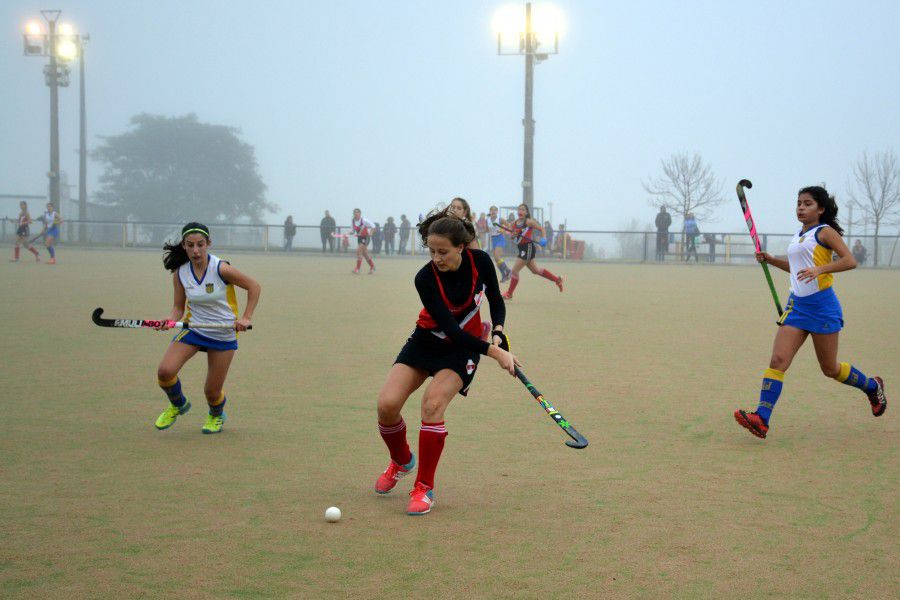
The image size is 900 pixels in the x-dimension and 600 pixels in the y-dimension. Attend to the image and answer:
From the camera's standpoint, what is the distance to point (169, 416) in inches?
293

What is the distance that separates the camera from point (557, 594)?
4246mm

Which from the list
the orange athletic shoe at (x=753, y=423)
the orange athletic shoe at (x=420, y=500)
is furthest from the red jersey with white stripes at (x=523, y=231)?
the orange athletic shoe at (x=420, y=500)

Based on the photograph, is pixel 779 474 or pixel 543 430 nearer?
pixel 779 474

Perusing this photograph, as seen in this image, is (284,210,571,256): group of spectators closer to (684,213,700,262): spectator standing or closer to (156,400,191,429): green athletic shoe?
(684,213,700,262): spectator standing

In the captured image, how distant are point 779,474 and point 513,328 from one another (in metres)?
8.26

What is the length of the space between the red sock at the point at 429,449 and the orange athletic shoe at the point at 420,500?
0.04 m

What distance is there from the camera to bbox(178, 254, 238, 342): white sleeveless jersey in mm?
7379

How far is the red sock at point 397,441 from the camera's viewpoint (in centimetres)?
588

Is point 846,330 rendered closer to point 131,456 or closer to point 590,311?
point 590,311

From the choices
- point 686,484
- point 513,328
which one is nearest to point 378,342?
point 513,328

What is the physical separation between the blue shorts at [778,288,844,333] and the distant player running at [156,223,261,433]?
13.0ft

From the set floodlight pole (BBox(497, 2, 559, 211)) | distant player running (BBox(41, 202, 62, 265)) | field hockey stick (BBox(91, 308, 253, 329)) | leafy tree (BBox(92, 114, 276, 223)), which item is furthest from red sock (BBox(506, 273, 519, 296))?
leafy tree (BBox(92, 114, 276, 223))

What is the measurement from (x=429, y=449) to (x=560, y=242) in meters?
41.6

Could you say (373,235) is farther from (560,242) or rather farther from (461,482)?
(461,482)
